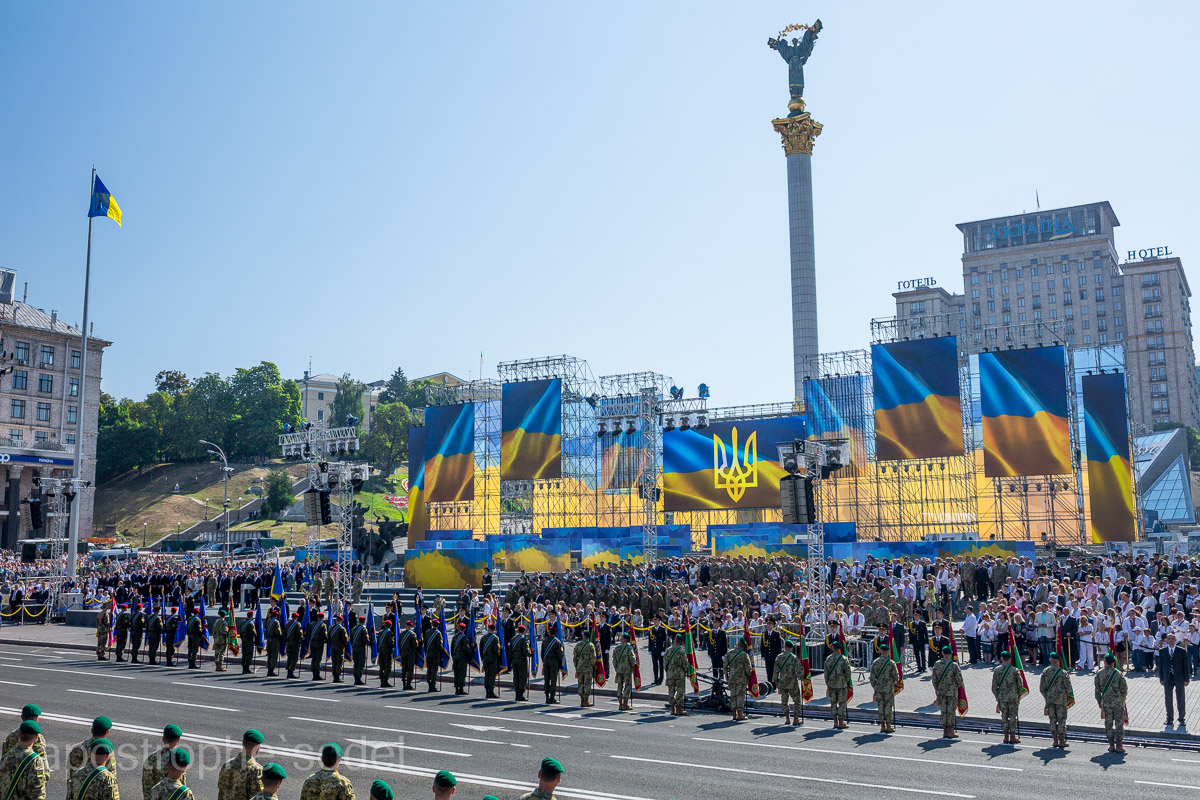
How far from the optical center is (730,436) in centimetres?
5372

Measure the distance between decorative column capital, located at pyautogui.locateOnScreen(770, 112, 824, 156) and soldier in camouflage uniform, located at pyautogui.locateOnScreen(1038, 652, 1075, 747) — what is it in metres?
69.0

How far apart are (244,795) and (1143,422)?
14322 cm

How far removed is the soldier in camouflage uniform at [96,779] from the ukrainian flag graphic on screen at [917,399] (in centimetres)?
4340

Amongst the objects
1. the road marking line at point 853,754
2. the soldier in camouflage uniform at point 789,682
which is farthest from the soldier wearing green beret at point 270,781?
the soldier in camouflage uniform at point 789,682

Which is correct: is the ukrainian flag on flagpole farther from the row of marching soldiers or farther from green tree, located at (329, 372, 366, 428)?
green tree, located at (329, 372, 366, 428)

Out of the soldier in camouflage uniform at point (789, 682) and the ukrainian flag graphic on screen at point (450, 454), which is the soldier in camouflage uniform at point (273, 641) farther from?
the ukrainian flag graphic on screen at point (450, 454)

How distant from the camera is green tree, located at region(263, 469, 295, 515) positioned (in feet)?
310

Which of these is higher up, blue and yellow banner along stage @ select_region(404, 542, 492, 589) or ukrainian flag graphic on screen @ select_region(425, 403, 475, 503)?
ukrainian flag graphic on screen @ select_region(425, 403, 475, 503)

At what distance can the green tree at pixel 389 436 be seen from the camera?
385 feet

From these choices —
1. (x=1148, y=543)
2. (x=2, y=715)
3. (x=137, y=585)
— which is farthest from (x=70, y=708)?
(x=1148, y=543)

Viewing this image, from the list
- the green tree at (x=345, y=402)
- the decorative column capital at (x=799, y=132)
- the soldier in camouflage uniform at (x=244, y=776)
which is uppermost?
the decorative column capital at (x=799, y=132)

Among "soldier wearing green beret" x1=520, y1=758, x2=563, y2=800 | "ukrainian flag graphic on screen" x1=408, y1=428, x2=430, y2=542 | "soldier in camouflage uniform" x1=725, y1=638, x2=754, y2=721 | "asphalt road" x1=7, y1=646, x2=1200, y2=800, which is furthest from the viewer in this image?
"ukrainian flag graphic on screen" x1=408, y1=428, x2=430, y2=542

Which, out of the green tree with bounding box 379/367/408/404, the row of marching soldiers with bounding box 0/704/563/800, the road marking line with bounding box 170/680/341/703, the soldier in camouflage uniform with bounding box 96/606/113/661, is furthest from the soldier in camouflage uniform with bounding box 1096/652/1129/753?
the green tree with bounding box 379/367/408/404

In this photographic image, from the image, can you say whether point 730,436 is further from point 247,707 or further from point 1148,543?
point 247,707
